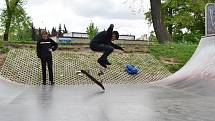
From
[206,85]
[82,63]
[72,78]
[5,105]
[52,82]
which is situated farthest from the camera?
[82,63]

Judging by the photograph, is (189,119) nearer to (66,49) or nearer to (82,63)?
(82,63)

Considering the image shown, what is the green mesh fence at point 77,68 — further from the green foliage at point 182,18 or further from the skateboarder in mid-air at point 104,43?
the green foliage at point 182,18

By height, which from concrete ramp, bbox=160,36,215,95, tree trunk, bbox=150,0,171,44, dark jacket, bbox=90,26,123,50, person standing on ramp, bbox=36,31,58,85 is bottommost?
concrete ramp, bbox=160,36,215,95

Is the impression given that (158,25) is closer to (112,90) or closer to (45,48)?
(45,48)

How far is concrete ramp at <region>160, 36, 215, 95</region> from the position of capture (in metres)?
11.4

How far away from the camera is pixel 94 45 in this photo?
12.3m

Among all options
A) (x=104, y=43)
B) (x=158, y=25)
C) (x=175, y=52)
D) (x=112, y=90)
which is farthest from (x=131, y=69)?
(x=158, y=25)

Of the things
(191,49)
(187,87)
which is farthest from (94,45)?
(191,49)

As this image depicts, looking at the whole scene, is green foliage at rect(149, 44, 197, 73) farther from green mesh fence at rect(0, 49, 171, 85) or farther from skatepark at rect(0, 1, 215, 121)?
green mesh fence at rect(0, 49, 171, 85)

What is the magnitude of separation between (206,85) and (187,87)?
106cm

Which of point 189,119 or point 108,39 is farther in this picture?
point 108,39

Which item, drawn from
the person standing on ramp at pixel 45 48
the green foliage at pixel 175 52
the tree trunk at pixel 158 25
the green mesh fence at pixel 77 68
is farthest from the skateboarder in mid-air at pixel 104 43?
the tree trunk at pixel 158 25

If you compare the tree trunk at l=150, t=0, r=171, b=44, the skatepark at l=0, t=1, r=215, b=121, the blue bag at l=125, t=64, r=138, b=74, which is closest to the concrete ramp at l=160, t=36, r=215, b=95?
the skatepark at l=0, t=1, r=215, b=121

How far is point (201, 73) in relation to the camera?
1277 centimetres
